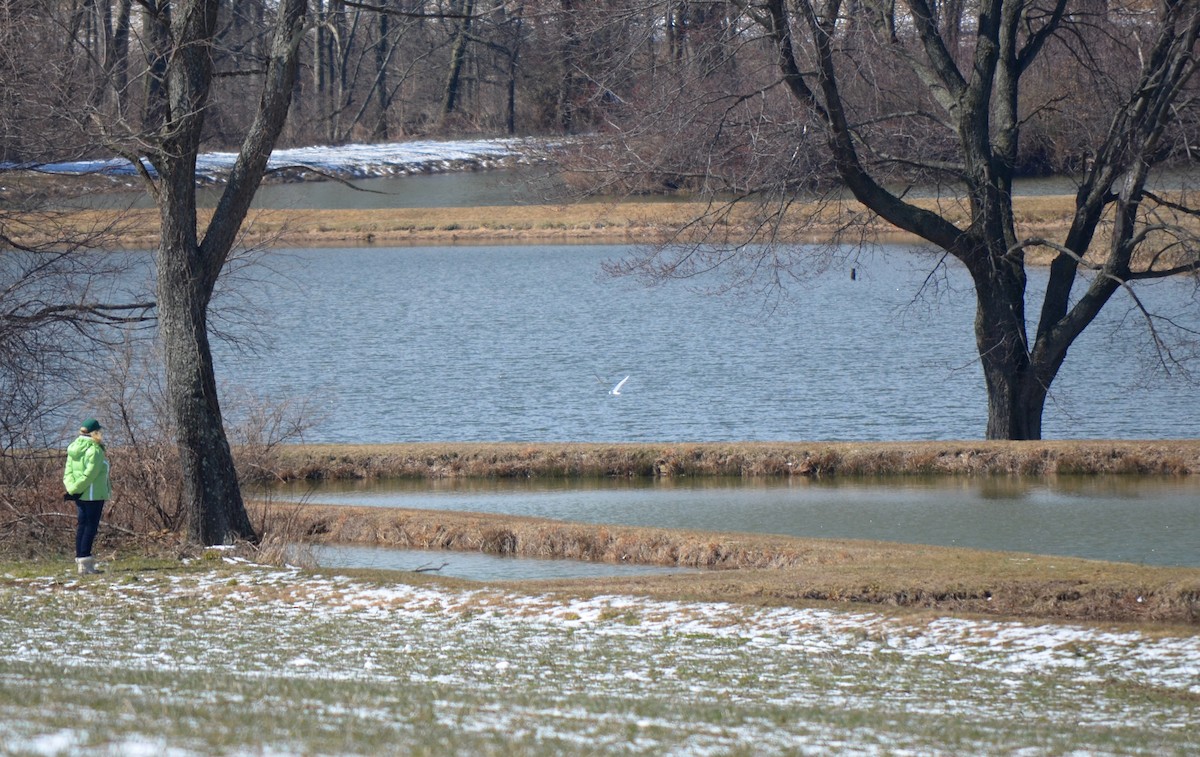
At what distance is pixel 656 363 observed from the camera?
30.7 metres

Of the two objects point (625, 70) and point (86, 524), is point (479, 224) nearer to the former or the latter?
point (625, 70)

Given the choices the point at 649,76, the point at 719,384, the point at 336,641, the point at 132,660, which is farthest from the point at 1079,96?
the point at 132,660

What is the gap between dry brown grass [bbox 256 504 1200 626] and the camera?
1081 centimetres

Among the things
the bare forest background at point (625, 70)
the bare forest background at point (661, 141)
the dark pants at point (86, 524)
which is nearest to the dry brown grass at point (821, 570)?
the bare forest background at point (661, 141)

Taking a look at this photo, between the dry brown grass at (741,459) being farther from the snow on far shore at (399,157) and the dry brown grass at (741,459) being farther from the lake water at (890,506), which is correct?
the snow on far shore at (399,157)

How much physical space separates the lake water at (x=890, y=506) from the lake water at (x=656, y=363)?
2.47 metres

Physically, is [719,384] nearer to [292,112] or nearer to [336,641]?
[336,641]

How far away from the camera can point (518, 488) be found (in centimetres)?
1988

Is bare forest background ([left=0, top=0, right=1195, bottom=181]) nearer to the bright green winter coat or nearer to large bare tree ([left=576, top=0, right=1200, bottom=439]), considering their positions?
large bare tree ([left=576, top=0, right=1200, bottom=439])

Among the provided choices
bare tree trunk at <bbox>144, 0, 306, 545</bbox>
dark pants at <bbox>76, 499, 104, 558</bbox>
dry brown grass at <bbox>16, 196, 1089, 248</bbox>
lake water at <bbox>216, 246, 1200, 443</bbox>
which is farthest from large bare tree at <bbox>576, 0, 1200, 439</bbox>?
dry brown grass at <bbox>16, 196, 1089, 248</bbox>

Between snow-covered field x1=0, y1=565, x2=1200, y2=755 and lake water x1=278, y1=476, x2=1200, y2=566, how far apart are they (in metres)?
5.57

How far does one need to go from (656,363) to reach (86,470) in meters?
19.4

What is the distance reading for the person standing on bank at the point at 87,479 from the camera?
12.2 m

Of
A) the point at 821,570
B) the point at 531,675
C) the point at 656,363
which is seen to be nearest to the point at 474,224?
the point at 656,363
